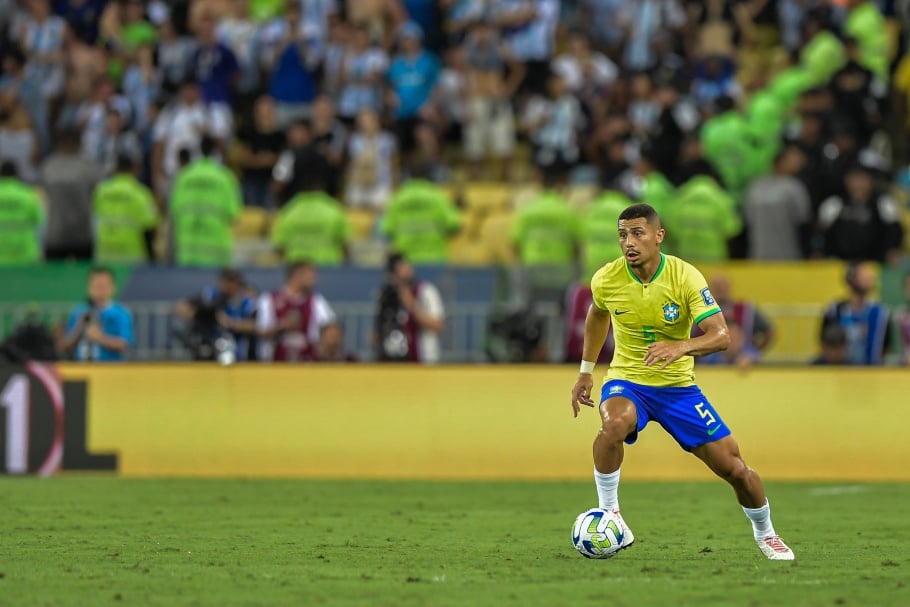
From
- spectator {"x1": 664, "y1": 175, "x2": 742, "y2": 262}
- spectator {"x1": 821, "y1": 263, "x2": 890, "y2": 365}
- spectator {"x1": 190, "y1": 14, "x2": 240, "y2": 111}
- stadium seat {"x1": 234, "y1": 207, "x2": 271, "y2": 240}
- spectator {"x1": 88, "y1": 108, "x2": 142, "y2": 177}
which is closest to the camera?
spectator {"x1": 821, "y1": 263, "x2": 890, "y2": 365}

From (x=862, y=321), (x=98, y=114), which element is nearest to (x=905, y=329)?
(x=862, y=321)

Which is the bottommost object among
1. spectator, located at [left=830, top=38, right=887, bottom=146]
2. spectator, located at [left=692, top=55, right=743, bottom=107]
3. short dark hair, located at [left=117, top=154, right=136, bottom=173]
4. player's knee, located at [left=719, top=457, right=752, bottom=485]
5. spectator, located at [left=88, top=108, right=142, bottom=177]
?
player's knee, located at [left=719, top=457, right=752, bottom=485]

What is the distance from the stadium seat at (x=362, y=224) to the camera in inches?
891

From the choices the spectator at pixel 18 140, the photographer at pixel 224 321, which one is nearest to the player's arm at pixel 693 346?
the photographer at pixel 224 321

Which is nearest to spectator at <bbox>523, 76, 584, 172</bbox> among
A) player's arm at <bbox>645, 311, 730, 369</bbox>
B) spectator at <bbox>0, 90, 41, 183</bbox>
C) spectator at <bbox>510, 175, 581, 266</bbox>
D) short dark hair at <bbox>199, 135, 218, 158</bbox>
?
spectator at <bbox>510, 175, 581, 266</bbox>

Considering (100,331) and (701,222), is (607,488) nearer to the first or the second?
(100,331)

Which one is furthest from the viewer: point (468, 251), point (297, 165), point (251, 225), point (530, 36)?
point (530, 36)

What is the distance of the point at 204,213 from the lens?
70.8 ft

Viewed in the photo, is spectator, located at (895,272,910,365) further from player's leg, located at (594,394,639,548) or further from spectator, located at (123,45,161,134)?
spectator, located at (123,45,161,134)

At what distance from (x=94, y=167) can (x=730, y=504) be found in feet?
35.3

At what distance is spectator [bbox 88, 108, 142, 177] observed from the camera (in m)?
24.2

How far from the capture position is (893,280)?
20188 mm

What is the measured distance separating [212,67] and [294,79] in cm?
110

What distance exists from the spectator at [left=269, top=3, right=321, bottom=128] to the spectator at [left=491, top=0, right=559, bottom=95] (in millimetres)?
2595
